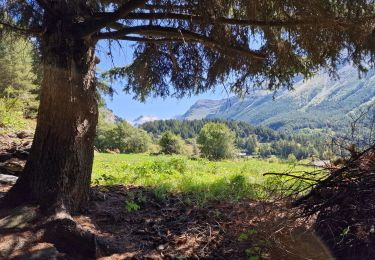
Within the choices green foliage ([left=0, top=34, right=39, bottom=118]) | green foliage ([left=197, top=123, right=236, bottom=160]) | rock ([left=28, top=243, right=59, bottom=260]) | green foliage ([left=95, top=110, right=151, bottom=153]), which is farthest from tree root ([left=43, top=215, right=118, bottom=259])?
green foliage ([left=95, top=110, right=151, bottom=153])

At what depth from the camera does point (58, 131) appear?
476 centimetres

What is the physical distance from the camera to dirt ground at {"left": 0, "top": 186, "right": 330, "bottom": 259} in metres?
3.90

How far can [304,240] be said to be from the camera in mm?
3973

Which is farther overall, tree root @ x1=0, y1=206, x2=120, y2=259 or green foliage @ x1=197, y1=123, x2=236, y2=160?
green foliage @ x1=197, y1=123, x2=236, y2=160

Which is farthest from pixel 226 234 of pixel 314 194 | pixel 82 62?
pixel 82 62

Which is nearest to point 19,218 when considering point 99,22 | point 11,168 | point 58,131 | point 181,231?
point 58,131

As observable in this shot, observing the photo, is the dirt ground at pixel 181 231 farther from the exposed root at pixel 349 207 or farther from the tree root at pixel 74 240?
the exposed root at pixel 349 207

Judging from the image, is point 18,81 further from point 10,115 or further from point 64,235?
point 64,235

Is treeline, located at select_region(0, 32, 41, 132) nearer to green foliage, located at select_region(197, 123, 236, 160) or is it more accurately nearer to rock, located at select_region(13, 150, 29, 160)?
rock, located at select_region(13, 150, 29, 160)

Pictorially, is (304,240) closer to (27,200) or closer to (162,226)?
(162,226)

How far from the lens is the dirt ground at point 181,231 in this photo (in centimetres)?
390

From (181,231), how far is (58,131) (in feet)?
6.33

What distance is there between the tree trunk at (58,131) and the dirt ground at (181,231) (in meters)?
0.37

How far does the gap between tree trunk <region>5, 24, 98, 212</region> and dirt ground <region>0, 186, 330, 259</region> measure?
0.37m
